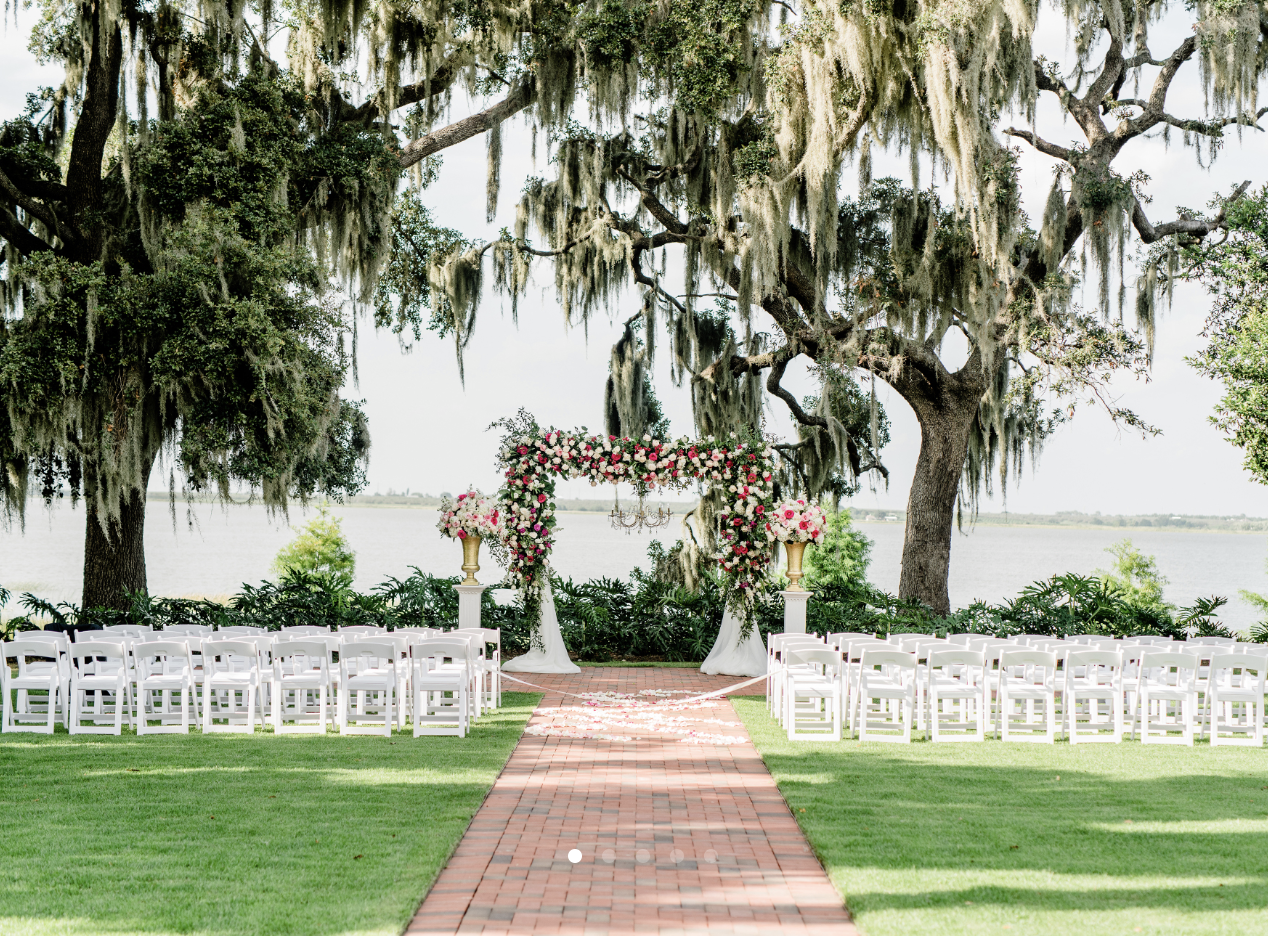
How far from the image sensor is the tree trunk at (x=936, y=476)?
14414mm

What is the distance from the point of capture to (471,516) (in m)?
12.2

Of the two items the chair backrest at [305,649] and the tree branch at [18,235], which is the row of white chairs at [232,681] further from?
the tree branch at [18,235]

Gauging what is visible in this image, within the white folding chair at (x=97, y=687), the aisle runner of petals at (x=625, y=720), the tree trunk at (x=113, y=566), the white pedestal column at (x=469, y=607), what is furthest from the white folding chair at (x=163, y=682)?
the tree trunk at (x=113, y=566)

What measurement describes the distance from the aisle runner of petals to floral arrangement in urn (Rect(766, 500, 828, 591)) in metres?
2.73

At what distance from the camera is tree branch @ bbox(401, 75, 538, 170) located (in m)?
13.9

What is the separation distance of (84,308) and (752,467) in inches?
288

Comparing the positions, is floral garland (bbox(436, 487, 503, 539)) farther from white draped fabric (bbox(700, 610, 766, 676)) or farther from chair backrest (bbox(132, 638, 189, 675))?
chair backrest (bbox(132, 638, 189, 675))

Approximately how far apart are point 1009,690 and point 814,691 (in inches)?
56.9

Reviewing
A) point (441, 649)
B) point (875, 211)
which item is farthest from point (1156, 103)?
point (441, 649)

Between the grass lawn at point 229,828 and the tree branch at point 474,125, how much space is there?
8779 millimetres

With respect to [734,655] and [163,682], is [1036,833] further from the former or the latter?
[734,655]

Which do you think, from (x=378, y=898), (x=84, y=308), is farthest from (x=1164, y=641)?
(x=84, y=308)

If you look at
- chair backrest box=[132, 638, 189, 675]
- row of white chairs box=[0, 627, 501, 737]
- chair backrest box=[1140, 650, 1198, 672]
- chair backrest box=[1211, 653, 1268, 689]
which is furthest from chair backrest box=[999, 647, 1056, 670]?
chair backrest box=[132, 638, 189, 675]

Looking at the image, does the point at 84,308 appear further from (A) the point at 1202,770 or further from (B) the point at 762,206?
(A) the point at 1202,770
